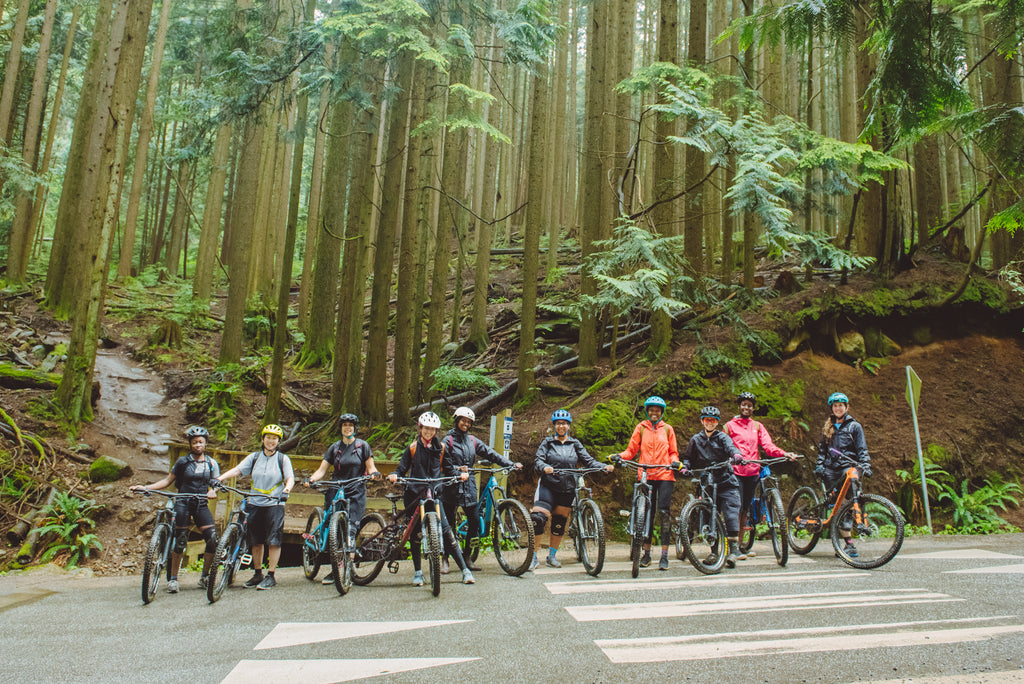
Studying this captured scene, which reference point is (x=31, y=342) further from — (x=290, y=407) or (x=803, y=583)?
(x=803, y=583)

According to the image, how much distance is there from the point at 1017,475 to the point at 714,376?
538cm

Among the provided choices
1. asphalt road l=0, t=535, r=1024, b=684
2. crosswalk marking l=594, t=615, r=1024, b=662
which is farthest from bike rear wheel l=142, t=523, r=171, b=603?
crosswalk marking l=594, t=615, r=1024, b=662

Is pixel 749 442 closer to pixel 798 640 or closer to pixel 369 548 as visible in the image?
pixel 798 640

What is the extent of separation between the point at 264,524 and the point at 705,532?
527cm

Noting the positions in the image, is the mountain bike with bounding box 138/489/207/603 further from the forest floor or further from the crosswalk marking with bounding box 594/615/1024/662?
the crosswalk marking with bounding box 594/615/1024/662

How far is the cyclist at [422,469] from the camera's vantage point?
7.26 meters

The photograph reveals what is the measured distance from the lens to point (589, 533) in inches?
303

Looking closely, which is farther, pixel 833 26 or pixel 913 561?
pixel 913 561

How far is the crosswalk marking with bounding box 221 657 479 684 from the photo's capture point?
407cm

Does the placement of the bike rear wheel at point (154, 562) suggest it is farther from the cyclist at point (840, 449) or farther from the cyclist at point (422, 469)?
the cyclist at point (840, 449)

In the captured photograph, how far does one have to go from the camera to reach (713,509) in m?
7.62

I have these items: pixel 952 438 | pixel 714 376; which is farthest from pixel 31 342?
pixel 952 438

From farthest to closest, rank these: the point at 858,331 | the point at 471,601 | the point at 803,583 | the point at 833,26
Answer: the point at 858,331 → the point at 803,583 → the point at 471,601 → the point at 833,26

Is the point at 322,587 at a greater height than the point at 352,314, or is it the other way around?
the point at 352,314
